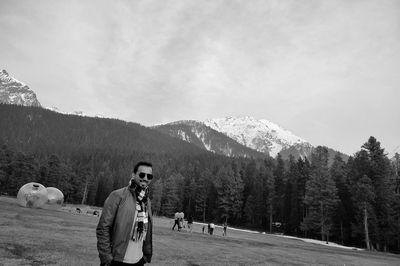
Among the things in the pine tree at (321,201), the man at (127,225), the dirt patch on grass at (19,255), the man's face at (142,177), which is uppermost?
the pine tree at (321,201)

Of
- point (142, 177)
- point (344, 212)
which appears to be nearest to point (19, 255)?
point (142, 177)

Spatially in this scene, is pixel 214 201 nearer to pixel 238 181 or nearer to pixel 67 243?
pixel 238 181

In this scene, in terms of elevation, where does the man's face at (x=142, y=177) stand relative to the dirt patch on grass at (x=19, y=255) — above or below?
above

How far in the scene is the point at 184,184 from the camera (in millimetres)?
105938

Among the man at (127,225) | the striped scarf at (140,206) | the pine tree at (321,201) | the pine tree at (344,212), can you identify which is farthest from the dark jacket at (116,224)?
the pine tree at (344,212)

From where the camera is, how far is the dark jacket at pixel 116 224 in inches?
209

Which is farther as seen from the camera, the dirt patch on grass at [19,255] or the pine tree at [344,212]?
the pine tree at [344,212]

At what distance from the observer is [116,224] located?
18.0 feet

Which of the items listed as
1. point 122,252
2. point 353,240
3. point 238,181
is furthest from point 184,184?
point 122,252

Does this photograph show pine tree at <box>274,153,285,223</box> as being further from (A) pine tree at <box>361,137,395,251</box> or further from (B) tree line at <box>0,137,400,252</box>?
(A) pine tree at <box>361,137,395,251</box>

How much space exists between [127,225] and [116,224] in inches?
7.3

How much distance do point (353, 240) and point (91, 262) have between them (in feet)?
202

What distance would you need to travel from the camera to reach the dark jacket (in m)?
5.30

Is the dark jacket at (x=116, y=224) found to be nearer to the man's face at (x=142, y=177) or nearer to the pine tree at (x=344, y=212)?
the man's face at (x=142, y=177)
